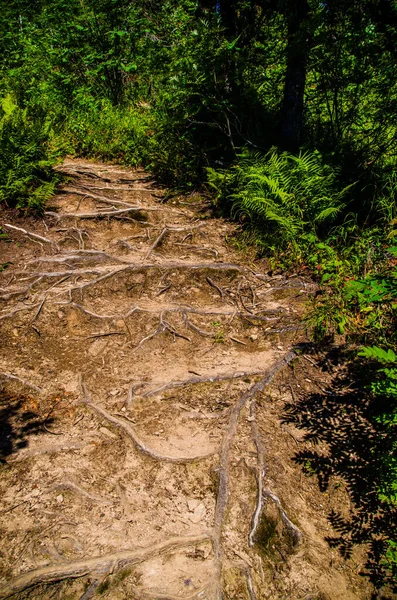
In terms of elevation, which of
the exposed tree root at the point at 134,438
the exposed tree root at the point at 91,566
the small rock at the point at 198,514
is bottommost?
the exposed tree root at the point at 91,566

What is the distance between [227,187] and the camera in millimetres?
5930

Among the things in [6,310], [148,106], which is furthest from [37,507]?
[148,106]

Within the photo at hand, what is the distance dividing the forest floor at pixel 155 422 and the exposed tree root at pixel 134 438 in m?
0.01

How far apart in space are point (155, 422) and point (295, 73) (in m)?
5.28

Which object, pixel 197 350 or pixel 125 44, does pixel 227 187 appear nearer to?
pixel 197 350

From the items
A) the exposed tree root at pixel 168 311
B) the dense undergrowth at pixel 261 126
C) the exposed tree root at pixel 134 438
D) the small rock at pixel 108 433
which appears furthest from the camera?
the dense undergrowth at pixel 261 126

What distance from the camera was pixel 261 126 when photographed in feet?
21.8

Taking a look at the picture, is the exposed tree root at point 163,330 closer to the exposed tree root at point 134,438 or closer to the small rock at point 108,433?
the exposed tree root at point 134,438

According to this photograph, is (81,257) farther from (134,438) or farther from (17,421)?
(134,438)

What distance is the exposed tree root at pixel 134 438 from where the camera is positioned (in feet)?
9.68

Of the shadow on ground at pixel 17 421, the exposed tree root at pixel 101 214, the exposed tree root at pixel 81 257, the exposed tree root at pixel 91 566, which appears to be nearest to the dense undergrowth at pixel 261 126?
the exposed tree root at pixel 101 214

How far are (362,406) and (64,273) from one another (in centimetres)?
361

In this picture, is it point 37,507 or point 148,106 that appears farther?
point 148,106

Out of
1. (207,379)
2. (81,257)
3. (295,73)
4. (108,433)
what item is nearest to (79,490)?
(108,433)
